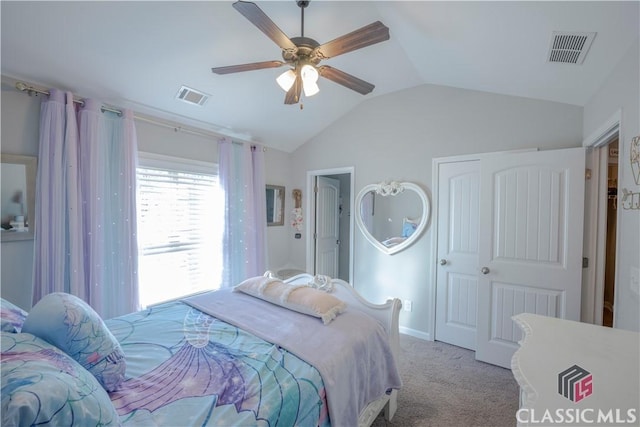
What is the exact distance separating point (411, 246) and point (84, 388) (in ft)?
9.49

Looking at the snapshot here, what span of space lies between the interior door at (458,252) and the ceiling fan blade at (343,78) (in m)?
1.44

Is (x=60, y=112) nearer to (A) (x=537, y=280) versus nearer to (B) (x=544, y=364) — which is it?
(B) (x=544, y=364)

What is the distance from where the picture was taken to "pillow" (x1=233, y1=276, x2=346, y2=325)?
1741mm

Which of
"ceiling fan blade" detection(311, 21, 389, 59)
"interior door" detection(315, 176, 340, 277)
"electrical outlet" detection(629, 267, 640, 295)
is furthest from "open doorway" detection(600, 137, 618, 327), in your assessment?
"interior door" detection(315, 176, 340, 277)

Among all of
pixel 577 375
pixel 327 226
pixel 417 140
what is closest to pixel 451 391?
pixel 577 375

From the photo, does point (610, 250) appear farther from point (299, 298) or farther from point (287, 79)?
point (287, 79)

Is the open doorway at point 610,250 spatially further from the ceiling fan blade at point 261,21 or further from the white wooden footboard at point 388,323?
the ceiling fan blade at point 261,21

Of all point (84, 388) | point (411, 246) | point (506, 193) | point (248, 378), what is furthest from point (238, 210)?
point (506, 193)

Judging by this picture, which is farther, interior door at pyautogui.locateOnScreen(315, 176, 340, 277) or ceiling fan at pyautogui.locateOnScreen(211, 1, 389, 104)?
interior door at pyautogui.locateOnScreen(315, 176, 340, 277)

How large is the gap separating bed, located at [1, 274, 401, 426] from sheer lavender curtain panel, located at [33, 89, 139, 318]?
2.06ft

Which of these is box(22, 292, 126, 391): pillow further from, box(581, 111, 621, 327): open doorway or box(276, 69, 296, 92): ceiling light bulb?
box(581, 111, 621, 327): open doorway

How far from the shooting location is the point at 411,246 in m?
3.12

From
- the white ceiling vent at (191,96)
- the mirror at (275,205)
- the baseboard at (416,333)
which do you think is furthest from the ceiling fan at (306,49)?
the baseboard at (416,333)

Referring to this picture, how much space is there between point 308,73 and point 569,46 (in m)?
1.56
